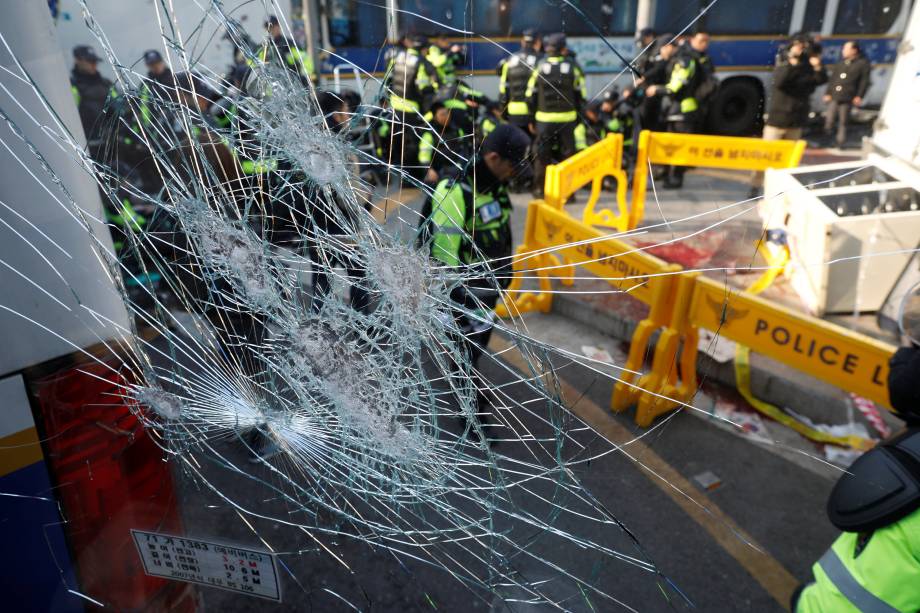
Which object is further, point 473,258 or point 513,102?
point 513,102

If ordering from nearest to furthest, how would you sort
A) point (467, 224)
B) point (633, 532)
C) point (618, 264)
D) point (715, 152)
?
point (467, 224)
point (633, 532)
point (618, 264)
point (715, 152)

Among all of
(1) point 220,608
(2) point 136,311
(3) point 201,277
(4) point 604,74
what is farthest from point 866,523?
(1) point 220,608

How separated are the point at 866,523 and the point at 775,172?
341 cm

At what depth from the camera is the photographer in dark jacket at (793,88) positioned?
4.31 m

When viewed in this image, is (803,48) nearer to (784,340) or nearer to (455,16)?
(784,340)

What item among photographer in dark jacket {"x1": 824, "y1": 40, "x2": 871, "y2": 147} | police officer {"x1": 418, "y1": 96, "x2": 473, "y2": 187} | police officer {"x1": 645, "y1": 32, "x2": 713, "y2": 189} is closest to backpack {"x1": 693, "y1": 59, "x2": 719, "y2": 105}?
police officer {"x1": 645, "y1": 32, "x2": 713, "y2": 189}

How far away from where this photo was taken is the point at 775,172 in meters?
4.23

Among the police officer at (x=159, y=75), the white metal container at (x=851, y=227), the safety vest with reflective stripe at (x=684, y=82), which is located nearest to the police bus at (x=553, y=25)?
the safety vest with reflective stripe at (x=684, y=82)

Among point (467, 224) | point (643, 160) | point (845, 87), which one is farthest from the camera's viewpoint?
point (845, 87)

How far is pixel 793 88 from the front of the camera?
4.61m

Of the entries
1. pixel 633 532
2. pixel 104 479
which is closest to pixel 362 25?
pixel 104 479

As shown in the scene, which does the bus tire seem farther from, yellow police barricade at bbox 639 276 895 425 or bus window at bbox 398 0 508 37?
bus window at bbox 398 0 508 37

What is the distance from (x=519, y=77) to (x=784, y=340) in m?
1.86

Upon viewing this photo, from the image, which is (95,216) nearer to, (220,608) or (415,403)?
(415,403)
